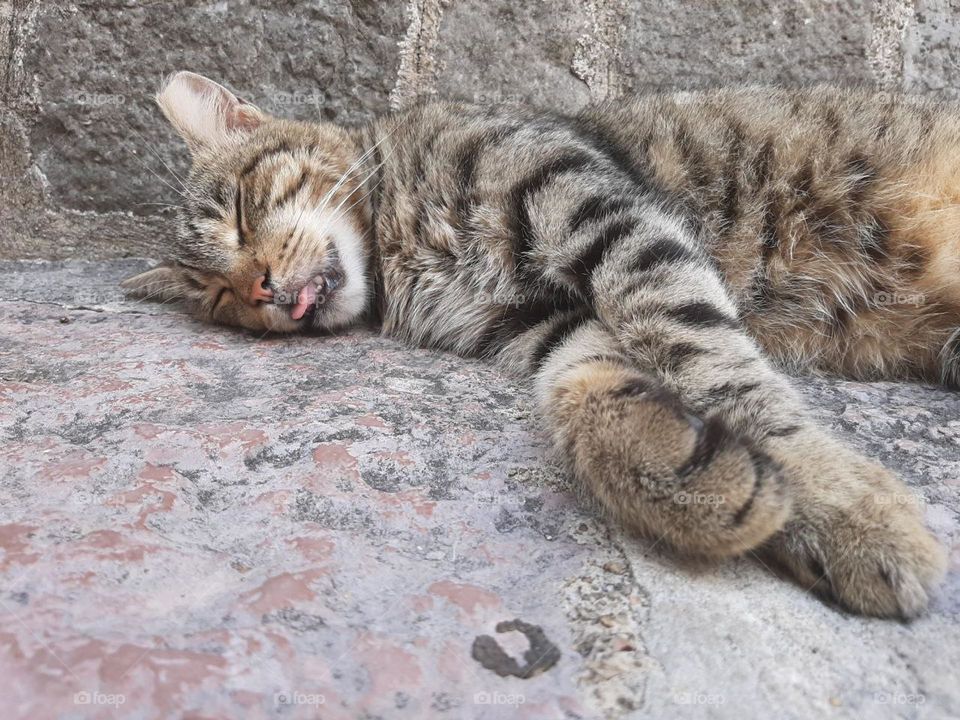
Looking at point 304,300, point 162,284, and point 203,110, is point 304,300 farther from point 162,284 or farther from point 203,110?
point 203,110

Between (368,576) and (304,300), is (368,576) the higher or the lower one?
the lower one

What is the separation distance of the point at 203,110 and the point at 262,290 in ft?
2.70

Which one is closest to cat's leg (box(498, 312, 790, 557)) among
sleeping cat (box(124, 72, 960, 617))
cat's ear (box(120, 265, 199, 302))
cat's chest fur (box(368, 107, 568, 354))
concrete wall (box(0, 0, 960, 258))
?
sleeping cat (box(124, 72, 960, 617))

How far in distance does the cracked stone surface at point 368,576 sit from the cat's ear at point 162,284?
696 mm

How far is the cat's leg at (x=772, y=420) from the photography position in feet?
3.87

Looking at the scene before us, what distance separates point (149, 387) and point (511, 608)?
106 centimetres

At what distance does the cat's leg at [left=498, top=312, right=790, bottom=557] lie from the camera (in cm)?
118

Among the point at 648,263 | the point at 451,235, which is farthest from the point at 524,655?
the point at 451,235

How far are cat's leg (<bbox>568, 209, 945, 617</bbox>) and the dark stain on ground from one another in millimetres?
448

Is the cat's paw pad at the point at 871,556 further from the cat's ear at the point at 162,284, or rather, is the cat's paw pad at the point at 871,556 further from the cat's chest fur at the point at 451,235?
the cat's ear at the point at 162,284

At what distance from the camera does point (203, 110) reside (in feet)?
8.58

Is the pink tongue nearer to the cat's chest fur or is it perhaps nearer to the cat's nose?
the cat's nose

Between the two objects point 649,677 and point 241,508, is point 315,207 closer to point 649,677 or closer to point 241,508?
point 241,508

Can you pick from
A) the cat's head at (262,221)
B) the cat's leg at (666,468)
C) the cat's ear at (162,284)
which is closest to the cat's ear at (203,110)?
the cat's head at (262,221)
